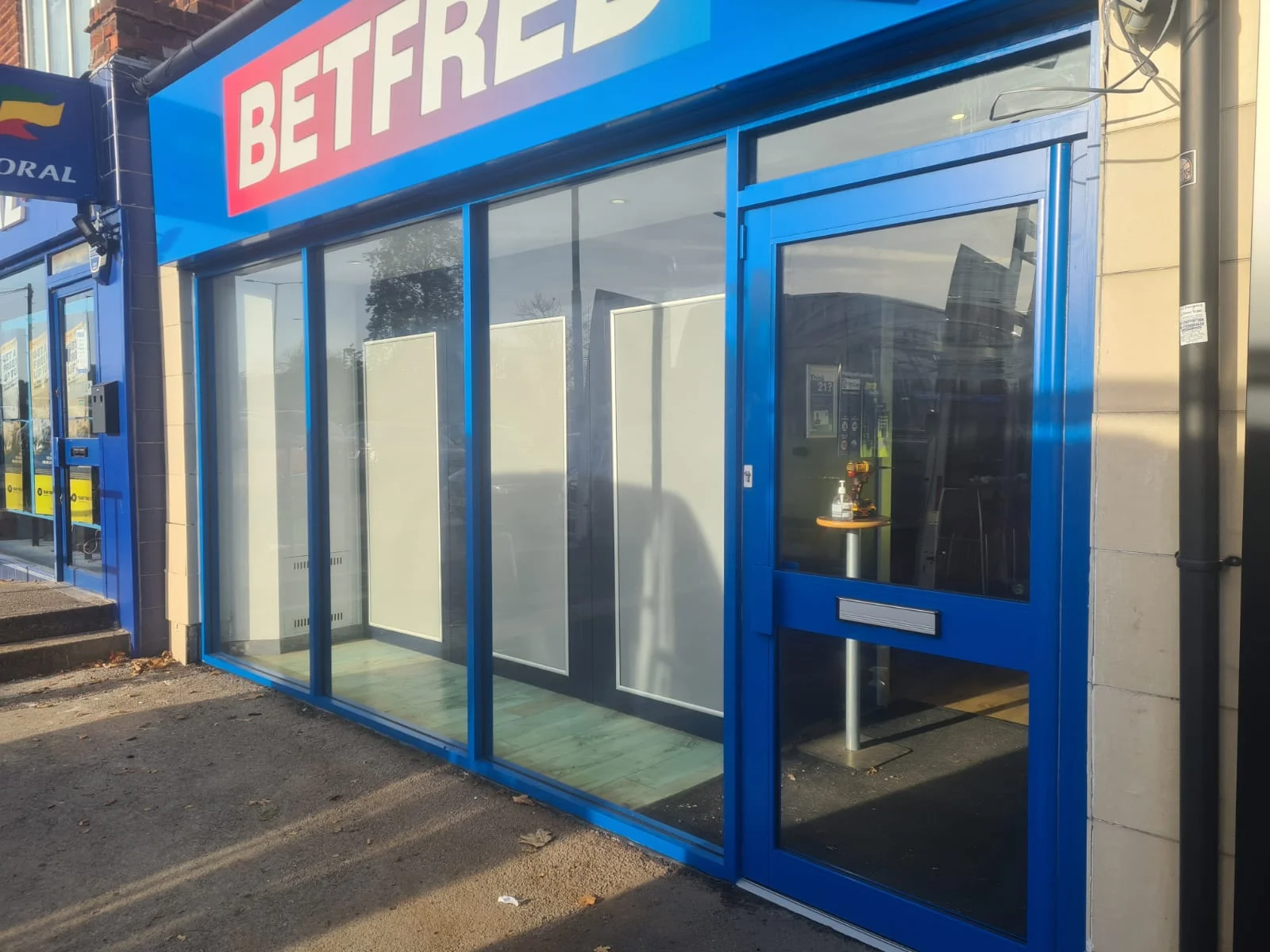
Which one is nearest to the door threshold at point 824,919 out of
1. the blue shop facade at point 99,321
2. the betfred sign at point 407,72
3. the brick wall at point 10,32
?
the betfred sign at point 407,72

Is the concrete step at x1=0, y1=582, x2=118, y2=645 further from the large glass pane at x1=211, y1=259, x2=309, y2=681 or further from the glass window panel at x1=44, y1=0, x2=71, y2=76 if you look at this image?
the glass window panel at x1=44, y1=0, x2=71, y2=76

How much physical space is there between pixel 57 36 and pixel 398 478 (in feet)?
19.5

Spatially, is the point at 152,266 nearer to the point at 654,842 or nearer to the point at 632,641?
the point at 632,641

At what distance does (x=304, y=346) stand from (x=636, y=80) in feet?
10.3

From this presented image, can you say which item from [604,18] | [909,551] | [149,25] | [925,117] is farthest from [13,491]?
[925,117]

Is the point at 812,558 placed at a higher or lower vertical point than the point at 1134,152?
lower

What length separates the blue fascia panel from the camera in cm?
279

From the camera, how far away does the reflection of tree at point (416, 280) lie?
194 inches

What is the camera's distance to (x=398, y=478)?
18.4 ft

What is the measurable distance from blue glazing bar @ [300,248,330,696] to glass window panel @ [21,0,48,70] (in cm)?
492

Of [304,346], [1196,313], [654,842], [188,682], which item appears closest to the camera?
[1196,313]

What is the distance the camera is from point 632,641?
4676 mm

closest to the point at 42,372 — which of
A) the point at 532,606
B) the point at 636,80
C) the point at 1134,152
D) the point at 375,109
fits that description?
the point at 375,109

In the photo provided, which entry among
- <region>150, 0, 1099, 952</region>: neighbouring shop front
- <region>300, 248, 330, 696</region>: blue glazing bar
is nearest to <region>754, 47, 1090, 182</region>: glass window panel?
<region>150, 0, 1099, 952</region>: neighbouring shop front
